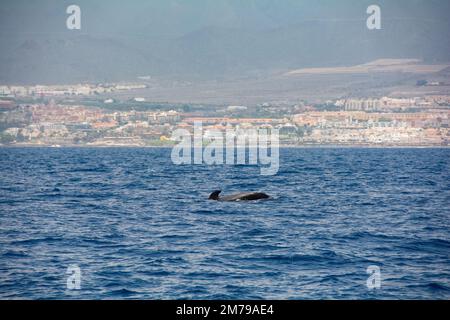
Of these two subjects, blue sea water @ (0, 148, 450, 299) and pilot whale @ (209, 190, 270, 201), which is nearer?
blue sea water @ (0, 148, 450, 299)

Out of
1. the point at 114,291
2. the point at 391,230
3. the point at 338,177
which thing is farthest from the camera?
the point at 338,177

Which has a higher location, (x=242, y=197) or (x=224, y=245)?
(x=242, y=197)

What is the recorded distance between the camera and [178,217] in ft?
129

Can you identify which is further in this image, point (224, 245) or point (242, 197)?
point (242, 197)

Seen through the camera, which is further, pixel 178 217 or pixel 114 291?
pixel 178 217

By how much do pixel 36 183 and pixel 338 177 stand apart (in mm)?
29053

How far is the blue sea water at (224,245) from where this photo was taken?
2319 centimetres

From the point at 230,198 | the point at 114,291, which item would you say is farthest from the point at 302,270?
the point at 230,198

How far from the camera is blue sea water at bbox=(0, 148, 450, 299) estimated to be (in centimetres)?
2319

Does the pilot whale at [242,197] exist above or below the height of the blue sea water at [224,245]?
above

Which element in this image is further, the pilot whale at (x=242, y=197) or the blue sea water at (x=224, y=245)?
the pilot whale at (x=242, y=197)

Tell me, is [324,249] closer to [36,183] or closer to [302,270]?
[302,270]

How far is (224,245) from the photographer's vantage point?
30.3 meters

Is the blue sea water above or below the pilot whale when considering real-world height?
below
